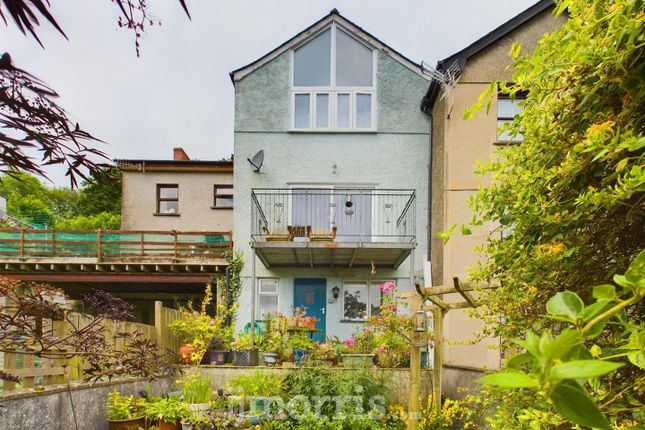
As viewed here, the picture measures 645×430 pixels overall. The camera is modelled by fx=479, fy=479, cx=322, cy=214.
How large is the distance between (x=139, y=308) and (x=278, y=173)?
9970 mm

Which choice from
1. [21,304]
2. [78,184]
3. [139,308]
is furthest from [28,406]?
[139,308]

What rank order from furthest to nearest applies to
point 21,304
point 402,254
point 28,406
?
point 402,254
point 28,406
point 21,304

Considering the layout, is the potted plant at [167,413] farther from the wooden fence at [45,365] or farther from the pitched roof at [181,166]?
the pitched roof at [181,166]

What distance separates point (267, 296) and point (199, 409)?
475 cm

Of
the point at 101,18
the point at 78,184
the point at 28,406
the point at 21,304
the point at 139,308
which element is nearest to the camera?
the point at 101,18

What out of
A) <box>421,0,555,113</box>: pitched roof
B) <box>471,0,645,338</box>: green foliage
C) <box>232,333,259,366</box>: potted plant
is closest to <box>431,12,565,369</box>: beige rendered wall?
<box>421,0,555,113</box>: pitched roof

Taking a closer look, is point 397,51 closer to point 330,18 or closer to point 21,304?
point 330,18

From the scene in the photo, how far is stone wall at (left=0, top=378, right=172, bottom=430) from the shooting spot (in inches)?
161

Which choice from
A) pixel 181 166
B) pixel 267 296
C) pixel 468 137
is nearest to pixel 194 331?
pixel 267 296

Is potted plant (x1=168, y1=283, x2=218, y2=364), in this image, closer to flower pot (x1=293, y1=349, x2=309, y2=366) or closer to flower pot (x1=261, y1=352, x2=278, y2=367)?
flower pot (x1=261, y1=352, x2=278, y2=367)

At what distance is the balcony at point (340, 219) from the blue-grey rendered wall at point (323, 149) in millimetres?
291

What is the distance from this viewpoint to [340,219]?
11.0 metres

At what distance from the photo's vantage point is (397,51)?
36.8ft

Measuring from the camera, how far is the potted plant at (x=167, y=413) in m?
6.10
